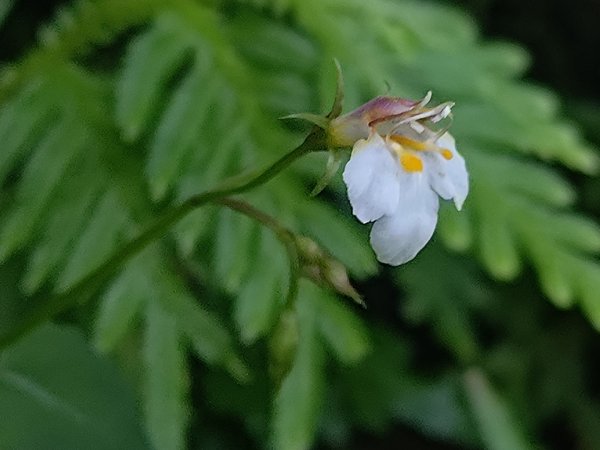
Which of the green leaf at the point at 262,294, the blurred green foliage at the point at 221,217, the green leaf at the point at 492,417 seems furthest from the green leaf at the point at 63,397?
the green leaf at the point at 492,417

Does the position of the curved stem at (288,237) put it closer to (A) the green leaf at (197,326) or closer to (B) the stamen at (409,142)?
(B) the stamen at (409,142)

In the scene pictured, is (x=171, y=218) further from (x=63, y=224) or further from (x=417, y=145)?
(x=63, y=224)

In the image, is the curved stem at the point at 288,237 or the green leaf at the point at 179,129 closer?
the curved stem at the point at 288,237

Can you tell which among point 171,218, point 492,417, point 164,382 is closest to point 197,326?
point 164,382

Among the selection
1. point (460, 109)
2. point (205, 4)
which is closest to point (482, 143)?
point (460, 109)

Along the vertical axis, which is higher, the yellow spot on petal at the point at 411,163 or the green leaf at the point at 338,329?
the yellow spot on petal at the point at 411,163

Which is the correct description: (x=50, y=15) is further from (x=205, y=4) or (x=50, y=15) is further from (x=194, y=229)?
(x=194, y=229)

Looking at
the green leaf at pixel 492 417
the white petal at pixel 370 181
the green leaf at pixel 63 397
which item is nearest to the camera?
the white petal at pixel 370 181
